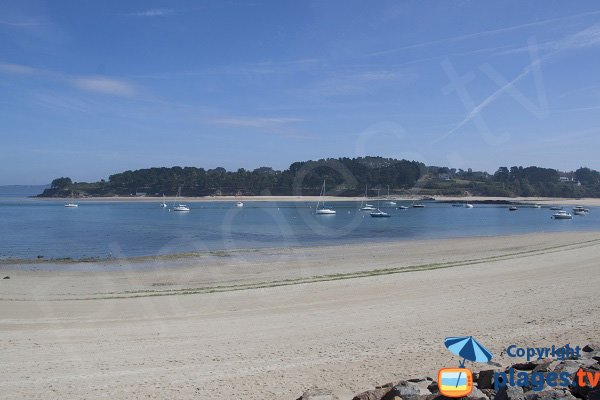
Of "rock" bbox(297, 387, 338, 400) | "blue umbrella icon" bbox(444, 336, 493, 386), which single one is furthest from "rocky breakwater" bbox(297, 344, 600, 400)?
"blue umbrella icon" bbox(444, 336, 493, 386)

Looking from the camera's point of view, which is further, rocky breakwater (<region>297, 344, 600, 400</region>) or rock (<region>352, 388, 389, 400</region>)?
rock (<region>352, 388, 389, 400</region>)

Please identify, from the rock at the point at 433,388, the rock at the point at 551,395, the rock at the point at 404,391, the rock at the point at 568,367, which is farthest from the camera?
the rock at the point at 433,388

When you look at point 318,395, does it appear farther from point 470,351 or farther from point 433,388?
point 470,351

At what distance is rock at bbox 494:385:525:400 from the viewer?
5660 mm

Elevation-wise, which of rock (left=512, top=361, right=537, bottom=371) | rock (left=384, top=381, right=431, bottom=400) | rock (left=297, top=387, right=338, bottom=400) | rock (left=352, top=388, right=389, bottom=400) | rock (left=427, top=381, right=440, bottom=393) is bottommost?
rock (left=297, top=387, right=338, bottom=400)

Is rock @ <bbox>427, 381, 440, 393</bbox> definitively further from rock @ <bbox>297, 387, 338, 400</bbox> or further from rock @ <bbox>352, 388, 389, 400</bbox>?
rock @ <bbox>297, 387, 338, 400</bbox>

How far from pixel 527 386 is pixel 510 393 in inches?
22.6

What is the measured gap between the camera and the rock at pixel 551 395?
552cm

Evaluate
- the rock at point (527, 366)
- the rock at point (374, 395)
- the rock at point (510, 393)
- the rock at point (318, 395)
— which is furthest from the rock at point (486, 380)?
the rock at point (318, 395)

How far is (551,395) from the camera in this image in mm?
5605

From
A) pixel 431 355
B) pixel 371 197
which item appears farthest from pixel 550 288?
pixel 371 197

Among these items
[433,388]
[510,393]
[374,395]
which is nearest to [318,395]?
[374,395]

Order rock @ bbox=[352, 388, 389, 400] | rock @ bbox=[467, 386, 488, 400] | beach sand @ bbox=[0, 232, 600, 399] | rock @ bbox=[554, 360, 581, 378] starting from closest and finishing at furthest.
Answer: rock @ bbox=[467, 386, 488, 400]
rock @ bbox=[554, 360, 581, 378]
rock @ bbox=[352, 388, 389, 400]
beach sand @ bbox=[0, 232, 600, 399]

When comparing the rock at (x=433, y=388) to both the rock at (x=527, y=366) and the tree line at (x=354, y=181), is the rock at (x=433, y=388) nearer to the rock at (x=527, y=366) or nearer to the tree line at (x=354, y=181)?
the rock at (x=527, y=366)
